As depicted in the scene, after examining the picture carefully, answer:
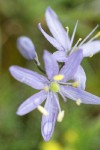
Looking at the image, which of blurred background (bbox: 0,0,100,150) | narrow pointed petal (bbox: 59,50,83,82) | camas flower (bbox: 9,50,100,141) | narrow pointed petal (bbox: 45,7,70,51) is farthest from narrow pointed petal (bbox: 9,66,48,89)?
blurred background (bbox: 0,0,100,150)

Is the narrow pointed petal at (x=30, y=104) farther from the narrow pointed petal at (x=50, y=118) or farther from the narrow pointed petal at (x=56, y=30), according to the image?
the narrow pointed petal at (x=56, y=30)

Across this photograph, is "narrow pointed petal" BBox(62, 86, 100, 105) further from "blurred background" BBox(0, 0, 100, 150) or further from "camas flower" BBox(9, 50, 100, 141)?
"blurred background" BBox(0, 0, 100, 150)

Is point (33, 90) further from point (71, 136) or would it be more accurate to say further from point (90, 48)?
point (90, 48)

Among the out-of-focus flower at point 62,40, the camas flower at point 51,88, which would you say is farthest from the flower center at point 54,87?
the out-of-focus flower at point 62,40

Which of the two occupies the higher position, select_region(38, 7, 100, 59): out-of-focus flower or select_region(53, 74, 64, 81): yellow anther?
select_region(38, 7, 100, 59): out-of-focus flower

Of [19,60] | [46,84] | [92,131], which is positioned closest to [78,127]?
[92,131]

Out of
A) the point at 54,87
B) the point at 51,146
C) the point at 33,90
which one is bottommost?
the point at 51,146

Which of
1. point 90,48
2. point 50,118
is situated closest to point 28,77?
point 50,118
